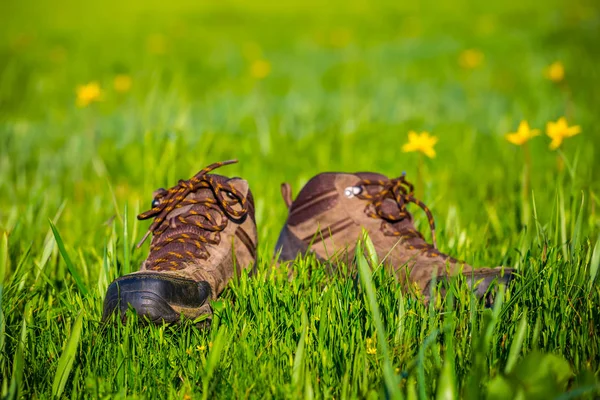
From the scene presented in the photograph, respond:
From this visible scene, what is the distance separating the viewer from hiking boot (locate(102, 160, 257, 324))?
1.73 m

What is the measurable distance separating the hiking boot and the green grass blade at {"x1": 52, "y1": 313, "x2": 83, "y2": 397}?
10.8 inches

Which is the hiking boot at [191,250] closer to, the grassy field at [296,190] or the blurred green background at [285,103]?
the grassy field at [296,190]

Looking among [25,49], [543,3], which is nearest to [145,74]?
[25,49]

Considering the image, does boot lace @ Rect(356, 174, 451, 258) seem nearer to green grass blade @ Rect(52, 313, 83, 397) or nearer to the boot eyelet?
the boot eyelet

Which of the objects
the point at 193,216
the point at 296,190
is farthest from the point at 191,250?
the point at 296,190

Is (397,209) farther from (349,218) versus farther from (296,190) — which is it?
(296,190)

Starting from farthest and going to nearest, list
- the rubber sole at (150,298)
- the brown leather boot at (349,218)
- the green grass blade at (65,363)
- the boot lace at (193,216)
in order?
the brown leather boot at (349,218), the boot lace at (193,216), the rubber sole at (150,298), the green grass blade at (65,363)

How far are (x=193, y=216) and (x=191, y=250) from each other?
0.50ft

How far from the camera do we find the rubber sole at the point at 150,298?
67.0 inches

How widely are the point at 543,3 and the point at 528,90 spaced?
11.4 meters

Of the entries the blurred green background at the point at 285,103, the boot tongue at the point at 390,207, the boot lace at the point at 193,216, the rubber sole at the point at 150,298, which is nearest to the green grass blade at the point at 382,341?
the rubber sole at the point at 150,298

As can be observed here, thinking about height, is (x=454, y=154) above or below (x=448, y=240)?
above

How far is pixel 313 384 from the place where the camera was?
1460 millimetres

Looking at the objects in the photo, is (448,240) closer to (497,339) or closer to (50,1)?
(497,339)
